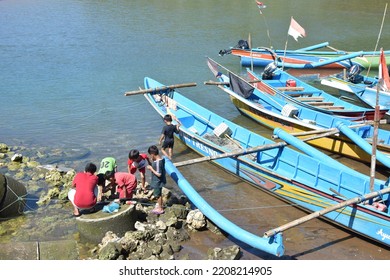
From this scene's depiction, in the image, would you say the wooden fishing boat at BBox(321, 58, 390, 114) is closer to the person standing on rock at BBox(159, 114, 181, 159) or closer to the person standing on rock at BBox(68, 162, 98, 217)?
the person standing on rock at BBox(159, 114, 181, 159)

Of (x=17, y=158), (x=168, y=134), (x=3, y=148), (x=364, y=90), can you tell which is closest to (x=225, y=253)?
(x=168, y=134)

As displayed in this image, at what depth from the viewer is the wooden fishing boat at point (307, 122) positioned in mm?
13544

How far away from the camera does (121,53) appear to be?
Result: 27703 mm

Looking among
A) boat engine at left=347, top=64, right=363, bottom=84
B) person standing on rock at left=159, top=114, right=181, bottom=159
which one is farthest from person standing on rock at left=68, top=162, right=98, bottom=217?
boat engine at left=347, top=64, right=363, bottom=84

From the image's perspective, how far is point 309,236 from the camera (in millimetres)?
10750

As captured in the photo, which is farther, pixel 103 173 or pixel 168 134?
pixel 168 134

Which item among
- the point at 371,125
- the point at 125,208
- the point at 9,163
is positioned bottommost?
the point at 9,163

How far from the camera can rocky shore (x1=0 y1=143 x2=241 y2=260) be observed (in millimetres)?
9414

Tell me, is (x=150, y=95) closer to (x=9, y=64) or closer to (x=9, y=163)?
(x=9, y=163)

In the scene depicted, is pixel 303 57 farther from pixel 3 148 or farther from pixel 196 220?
pixel 196 220

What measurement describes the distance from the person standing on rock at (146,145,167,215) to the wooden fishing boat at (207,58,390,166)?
5.24m

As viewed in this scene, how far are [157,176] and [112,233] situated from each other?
1.73 meters
